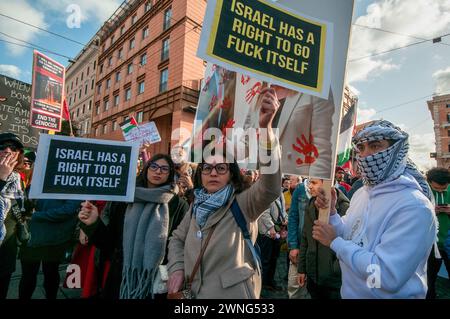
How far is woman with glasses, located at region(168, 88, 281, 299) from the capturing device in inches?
61.7

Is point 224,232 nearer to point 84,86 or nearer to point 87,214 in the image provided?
point 87,214

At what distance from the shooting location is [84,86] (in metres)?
31.8

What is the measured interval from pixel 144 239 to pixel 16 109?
188 inches

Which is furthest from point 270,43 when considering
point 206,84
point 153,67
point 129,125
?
point 153,67

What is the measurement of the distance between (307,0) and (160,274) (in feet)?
7.82

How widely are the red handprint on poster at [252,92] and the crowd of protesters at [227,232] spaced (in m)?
0.75

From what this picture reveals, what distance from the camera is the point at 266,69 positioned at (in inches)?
64.1

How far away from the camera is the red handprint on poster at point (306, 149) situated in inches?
74.2

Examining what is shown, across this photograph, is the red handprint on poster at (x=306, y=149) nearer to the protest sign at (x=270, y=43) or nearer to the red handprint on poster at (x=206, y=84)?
the protest sign at (x=270, y=43)

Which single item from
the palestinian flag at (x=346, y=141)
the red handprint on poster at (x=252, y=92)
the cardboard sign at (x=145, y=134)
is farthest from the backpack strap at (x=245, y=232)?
the cardboard sign at (x=145, y=134)

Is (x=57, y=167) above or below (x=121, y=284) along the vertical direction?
above

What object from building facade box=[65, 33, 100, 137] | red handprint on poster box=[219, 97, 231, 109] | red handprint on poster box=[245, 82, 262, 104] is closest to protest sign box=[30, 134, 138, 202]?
red handprint on poster box=[219, 97, 231, 109]
